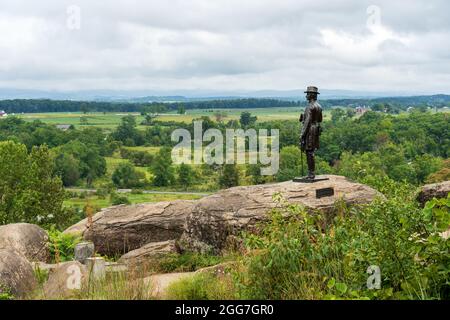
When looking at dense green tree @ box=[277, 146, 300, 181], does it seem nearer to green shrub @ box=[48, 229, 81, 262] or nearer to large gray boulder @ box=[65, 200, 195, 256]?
large gray boulder @ box=[65, 200, 195, 256]

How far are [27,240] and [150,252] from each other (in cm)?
358

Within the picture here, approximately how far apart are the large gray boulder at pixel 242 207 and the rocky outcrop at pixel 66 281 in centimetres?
463

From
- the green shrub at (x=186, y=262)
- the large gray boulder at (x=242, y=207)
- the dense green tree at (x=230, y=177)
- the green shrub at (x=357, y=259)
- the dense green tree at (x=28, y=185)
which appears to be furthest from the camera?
the dense green tree at (x=230, y=177)

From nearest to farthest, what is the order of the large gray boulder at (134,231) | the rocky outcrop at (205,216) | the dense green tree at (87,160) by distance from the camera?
the rocky outcrop at (205,216) < the large gray boulder at (134,231) < the dense green tree at (87,160)

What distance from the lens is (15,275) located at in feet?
39.9

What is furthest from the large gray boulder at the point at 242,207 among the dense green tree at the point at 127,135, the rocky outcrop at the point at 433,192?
the dense green tree at the point at 127,135

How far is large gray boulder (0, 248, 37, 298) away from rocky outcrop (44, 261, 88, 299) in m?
0.59

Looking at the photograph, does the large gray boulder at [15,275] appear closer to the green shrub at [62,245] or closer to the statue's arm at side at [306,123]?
the green shrub at [62,245]

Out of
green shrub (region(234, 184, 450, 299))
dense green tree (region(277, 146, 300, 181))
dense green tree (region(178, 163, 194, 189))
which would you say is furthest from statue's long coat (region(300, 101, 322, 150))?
dense green tree (region(178, 163, 194, 189))

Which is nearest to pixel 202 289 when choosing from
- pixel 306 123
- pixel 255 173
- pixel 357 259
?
pixel 357 259

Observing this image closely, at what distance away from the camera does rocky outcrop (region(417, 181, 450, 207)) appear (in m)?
18.8

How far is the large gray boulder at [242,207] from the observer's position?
15930mm

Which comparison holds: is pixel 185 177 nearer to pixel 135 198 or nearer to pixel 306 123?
pixel 135 198

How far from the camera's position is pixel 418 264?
8.28 meters
